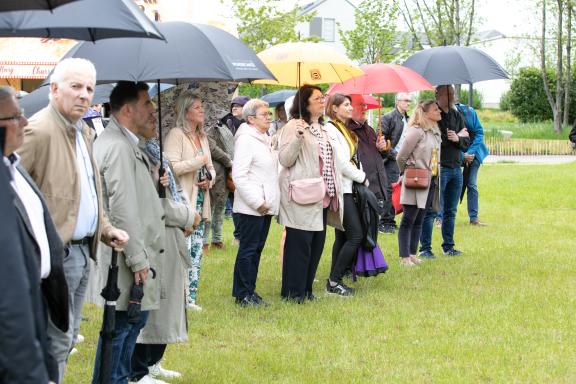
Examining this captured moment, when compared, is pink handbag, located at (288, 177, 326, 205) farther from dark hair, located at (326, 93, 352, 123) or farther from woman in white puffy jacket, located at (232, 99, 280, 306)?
dark hair, located at (326, 93, 352, 123)

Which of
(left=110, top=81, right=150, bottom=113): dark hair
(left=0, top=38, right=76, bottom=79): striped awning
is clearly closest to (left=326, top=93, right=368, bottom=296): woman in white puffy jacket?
(left=110, top=81, right=150, bottom=113): dark hair

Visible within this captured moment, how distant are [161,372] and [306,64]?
448cm

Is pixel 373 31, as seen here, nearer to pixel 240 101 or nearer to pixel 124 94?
pixel 240 101

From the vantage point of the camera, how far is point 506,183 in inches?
854

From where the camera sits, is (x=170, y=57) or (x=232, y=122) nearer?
(x=170, y=57)

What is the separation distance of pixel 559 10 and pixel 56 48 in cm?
2942

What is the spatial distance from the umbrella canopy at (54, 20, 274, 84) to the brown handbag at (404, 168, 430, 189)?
4.69 meters

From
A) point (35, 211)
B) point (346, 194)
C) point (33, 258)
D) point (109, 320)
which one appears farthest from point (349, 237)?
point (33, 258)

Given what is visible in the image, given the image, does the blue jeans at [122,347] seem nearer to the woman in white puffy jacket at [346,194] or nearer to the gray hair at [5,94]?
the gray hair at [5,94]

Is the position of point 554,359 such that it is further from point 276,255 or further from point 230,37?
point 276,255

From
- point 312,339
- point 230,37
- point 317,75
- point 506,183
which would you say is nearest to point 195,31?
point 230,37

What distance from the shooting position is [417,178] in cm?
1113

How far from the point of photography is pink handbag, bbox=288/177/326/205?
354 inches

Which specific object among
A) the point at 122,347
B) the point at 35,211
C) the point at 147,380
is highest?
the point at 35,211
